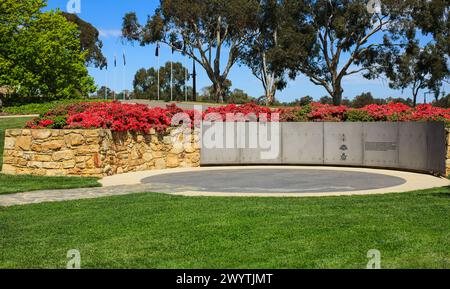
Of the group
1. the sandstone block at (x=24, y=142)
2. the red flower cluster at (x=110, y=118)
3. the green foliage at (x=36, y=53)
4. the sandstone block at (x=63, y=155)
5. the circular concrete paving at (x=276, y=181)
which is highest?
the green foliage at (x=36, y=53)

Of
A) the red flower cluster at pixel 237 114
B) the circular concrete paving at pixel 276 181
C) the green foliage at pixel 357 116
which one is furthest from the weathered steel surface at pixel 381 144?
the red flower cluster at pixel 237 114

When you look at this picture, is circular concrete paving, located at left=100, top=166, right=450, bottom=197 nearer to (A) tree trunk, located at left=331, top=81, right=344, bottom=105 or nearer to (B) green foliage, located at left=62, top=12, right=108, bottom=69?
(A) tree trunk, located at left=331, top=81, right=344, bottom=105

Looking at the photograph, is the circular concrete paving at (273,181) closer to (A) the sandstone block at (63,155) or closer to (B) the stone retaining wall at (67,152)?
(B) the stone retaining wall at (67,152)

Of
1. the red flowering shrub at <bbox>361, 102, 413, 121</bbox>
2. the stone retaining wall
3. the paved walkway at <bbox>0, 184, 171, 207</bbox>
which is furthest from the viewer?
the red flowering shrub at <bbox>361, 102, 413, 121</bbox>

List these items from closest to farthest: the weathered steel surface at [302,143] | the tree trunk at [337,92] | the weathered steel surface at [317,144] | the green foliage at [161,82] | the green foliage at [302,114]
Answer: the weathered steel surface at [317,144] → the weathered steel surface at [302,143] → the green foliage at [302,114] → the tree trunk at [337,92] → the green foliage at [161,82]

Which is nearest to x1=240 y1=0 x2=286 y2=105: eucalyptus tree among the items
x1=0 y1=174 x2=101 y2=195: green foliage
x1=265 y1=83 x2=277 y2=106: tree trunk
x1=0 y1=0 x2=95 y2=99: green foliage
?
x1=265 y1=83 x2=277 y2=106: tree trunk

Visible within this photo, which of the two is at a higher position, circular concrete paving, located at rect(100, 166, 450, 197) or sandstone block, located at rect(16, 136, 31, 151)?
A: sandstone block, located at rect(16, 136, 31, 151)

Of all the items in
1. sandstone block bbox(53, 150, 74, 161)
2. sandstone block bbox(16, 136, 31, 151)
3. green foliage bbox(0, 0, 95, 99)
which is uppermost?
green foliage bbox(0, 0, 95, 99)

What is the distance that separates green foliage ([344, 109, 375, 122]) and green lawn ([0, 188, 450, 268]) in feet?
28.6

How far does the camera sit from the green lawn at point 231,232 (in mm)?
5879

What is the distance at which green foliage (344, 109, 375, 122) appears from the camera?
18.5 metres

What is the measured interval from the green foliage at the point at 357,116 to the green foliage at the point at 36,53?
93.2 feet

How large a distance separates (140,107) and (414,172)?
29.8ft
